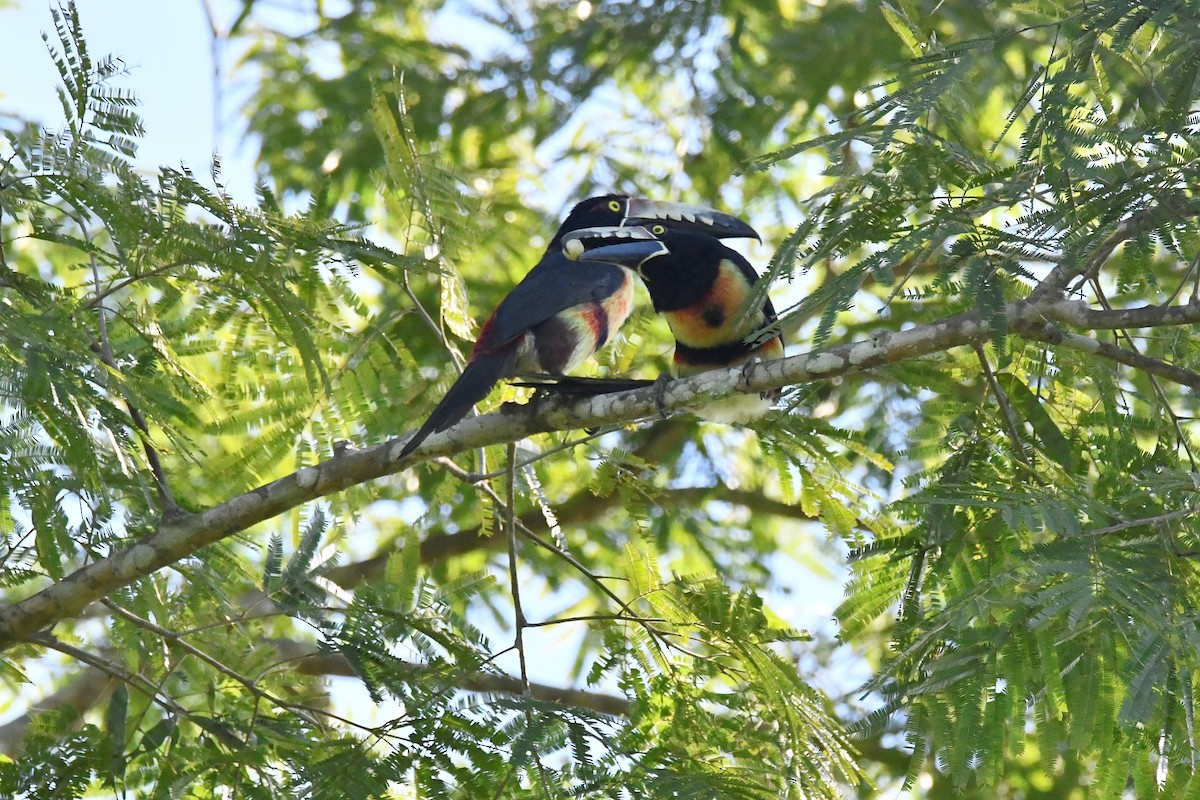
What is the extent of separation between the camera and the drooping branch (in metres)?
3.27

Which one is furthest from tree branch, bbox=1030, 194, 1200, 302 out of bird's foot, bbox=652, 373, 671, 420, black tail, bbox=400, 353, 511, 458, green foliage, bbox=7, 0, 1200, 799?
black tail, bbox=400, 353, 511, 458

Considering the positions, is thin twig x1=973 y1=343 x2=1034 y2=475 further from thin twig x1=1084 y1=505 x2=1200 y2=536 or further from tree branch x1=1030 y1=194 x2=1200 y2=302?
thin twig x1=1084 y1=505 x2=1200 y2=536

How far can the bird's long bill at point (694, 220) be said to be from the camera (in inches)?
205

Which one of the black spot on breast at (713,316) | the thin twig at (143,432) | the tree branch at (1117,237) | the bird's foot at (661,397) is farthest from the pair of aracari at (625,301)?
the tree branch at (1117,237)

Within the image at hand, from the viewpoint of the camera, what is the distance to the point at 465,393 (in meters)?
4.08

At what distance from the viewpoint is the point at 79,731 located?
13.0 feet

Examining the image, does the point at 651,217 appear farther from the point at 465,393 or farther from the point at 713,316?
the point at 465,393

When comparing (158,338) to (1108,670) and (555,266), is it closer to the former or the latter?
(555,266)

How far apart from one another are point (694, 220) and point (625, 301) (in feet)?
1.57

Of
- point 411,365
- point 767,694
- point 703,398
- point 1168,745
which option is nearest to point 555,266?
point 411,365


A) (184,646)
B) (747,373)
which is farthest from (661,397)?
(184,646)

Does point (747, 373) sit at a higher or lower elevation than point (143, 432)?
higher

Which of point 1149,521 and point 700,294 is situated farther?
point 700,294

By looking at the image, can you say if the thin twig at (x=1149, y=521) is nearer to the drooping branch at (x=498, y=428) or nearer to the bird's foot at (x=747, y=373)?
the drooping branch at (x=498, y=428)
